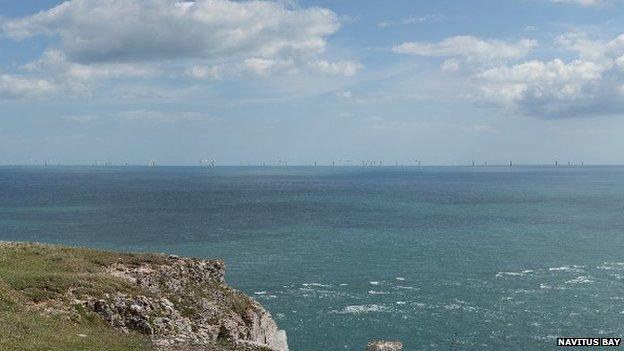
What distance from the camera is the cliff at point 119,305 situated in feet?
110

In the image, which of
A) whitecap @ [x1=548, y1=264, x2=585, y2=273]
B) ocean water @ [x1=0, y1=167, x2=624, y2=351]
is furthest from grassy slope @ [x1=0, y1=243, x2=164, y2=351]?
whitecap @ [x1=548, y1=264, x2=585, y2=273]

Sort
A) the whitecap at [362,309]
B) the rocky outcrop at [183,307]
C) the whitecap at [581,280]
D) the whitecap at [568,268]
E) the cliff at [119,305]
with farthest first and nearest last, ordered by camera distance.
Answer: the whitecap at [568,268] → the whitecap at [581,280] → the whitecap at [362,309] → the rocky outcrop at [183,307] → the cliff at [119,305]

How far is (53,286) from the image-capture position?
1590 inches

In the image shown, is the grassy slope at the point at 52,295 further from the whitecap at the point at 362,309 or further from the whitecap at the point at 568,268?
the whitecap at the point at 568,268

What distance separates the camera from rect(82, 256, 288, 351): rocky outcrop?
129 ft

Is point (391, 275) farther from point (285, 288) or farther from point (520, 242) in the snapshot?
point (520, 242)

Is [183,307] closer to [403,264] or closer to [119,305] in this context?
[119,305]

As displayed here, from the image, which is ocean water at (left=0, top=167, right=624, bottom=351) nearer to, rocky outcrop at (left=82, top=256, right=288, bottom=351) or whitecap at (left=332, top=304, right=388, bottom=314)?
whitecap at (left=332, top=304, right=388, bottom=314)

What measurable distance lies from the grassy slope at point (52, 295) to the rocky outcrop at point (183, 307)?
1397mm

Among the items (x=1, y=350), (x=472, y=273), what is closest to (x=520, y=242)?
(x=472, y=273)

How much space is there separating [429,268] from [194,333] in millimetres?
59892

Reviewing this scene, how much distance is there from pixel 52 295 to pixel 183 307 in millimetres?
9930

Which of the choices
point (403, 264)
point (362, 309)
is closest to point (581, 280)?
point (403, 264)

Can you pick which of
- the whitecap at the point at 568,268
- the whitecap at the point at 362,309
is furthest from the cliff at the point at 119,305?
the whitecap at the point at 568,268
